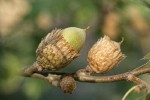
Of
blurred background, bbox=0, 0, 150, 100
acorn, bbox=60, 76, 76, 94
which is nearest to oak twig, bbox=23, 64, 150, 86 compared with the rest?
acorn, bbox=60, 76, 76, 94

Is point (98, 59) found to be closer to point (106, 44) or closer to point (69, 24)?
point (106, 44)

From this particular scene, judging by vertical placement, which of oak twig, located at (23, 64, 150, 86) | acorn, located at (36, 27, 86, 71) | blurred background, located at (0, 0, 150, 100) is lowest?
oak twig, located at (23, 64, 150, 86)

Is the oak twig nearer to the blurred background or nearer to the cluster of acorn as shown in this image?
the cluster of acorn

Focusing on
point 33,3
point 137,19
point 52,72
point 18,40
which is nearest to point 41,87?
point 18,40

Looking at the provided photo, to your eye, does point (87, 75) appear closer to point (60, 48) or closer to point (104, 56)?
point (104, 56)

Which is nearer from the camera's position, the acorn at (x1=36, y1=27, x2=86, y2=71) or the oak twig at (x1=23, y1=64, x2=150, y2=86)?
the oak twig at (x1=23, y1=64, x2=150, y2=86)

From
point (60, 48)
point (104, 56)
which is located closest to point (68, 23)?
point (60, 48)
